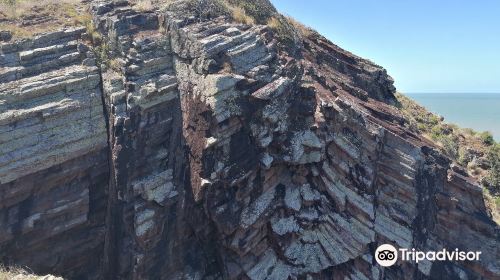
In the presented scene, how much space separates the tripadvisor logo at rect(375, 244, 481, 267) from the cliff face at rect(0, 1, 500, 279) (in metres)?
0.28

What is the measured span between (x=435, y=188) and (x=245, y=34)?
1196cm

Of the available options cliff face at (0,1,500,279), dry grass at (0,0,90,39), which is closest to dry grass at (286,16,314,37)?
cliff face at (0,1,500,279)

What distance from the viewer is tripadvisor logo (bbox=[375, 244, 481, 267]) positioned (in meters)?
17.8

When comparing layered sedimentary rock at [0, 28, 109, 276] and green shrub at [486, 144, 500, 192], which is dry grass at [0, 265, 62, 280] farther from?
green shrub at [486, 144, 500, 192]

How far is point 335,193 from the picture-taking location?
18.2m

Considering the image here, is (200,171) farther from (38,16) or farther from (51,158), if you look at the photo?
(38,16)

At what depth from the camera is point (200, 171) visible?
17.0 meters

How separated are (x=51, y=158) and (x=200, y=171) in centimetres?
589

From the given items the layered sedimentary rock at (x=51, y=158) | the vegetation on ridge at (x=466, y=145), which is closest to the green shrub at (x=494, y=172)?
the vegetation on ridge at (x=466, y=145)

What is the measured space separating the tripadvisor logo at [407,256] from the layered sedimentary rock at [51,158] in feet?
40.1

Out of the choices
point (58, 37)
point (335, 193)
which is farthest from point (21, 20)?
point (335, 193)

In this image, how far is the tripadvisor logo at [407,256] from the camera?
1784 cm

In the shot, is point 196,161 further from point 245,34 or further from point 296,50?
point 296,50

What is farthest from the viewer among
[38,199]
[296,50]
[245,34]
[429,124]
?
[429,124]
